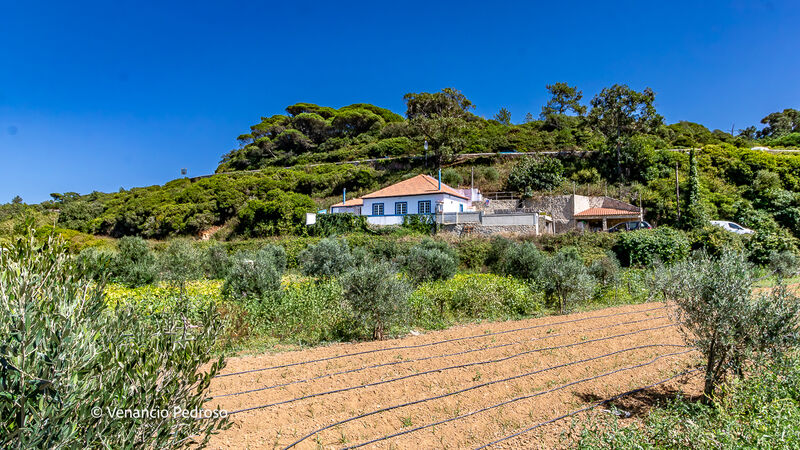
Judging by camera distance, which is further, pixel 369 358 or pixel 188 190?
pixel 188 190

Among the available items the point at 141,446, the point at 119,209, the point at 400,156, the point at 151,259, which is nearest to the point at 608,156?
the point at 400,156

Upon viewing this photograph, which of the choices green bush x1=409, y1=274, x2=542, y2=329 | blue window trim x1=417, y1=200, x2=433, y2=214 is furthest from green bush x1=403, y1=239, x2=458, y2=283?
blue window trim x1=417, y1=200, x2=433, y2=214

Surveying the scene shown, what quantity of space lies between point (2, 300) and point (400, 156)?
38.3 m

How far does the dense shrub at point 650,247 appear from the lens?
62.5 ft

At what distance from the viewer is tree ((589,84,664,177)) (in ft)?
92.2

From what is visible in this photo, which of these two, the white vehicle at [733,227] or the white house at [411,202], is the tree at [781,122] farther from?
the white house at [411,202]

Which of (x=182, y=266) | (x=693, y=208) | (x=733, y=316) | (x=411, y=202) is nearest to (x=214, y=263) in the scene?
(x=182, y=266)

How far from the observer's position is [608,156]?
99.5ft

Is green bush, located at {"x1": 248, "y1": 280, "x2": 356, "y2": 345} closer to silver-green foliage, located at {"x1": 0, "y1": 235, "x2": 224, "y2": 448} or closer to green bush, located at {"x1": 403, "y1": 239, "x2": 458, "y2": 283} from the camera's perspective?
green bush, located at {"x1": 403, "y1": 239, "x2": 458, "y2": 283}

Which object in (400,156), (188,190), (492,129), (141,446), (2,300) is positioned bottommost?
(141,446)

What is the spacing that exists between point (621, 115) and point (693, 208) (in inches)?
370

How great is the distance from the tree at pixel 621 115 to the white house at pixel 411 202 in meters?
11.4

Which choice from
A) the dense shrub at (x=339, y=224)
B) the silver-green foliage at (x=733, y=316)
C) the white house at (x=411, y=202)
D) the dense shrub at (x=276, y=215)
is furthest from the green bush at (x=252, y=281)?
the dense shrub at (x=276, y=215)

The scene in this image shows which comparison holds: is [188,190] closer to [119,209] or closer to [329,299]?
[119,209]
